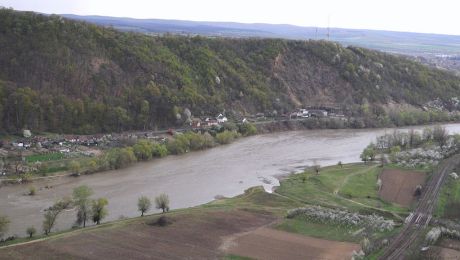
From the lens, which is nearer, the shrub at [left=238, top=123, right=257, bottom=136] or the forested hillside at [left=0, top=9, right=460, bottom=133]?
the forested hillside at [left=0, top=9, right=460, bottom=133]

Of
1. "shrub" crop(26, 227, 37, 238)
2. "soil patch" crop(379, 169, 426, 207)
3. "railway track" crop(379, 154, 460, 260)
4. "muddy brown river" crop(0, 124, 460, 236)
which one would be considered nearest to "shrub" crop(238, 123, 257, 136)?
"muddy brown river" crop(0, 124, 460, 236)

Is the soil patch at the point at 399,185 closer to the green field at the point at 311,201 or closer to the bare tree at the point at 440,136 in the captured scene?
the green field at the point at 311,201

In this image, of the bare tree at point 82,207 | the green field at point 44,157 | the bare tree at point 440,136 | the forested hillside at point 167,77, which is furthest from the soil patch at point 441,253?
the forested hillside at point 167,77

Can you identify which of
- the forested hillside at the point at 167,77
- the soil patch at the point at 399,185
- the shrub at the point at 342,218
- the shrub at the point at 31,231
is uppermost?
the forested hillside at the point at 167,77

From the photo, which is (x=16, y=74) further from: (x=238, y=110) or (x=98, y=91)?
(x=238, y=110)

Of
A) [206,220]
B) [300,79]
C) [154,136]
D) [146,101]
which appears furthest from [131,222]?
[300,79]

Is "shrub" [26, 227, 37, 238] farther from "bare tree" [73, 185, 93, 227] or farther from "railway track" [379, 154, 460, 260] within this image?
"railway track" [379, 154, 460, 260]

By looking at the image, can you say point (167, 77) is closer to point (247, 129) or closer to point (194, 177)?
point (247, 129)
